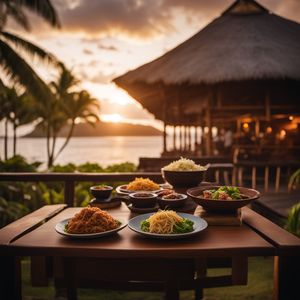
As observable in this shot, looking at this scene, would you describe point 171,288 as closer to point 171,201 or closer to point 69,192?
point 171,201

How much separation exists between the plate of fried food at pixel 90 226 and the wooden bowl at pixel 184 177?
27.6 inches

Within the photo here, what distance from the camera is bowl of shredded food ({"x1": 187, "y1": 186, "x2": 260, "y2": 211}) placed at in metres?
1.68

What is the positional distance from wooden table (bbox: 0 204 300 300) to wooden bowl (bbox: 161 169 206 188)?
0.42m

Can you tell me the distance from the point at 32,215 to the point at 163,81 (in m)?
7.23

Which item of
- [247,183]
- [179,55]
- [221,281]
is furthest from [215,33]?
[221,281]

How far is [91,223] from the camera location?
4.99 ft

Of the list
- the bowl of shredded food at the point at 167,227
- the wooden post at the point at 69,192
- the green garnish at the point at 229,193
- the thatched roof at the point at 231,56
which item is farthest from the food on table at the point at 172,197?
the thatched roof at the point at 231,56

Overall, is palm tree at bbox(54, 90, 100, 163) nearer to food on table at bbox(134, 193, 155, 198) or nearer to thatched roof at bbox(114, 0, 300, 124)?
thatched roof at bbox(114, 0, 300, 124)

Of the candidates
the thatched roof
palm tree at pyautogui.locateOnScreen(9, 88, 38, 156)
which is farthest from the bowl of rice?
palm tree at pyautogui.locateOnScreen(9, 88, 38, 156)

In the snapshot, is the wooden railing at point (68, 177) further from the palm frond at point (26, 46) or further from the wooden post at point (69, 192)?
the palm frond at point (26, 46)

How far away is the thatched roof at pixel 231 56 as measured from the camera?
8219 millimetres

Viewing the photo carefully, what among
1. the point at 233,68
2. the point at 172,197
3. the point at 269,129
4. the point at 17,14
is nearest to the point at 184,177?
the point at 172,197

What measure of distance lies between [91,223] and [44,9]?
31.6 ft

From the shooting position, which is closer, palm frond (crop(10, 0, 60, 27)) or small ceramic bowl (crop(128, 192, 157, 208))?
small ceramic bowl (crop(128, 192, 157, 208))
